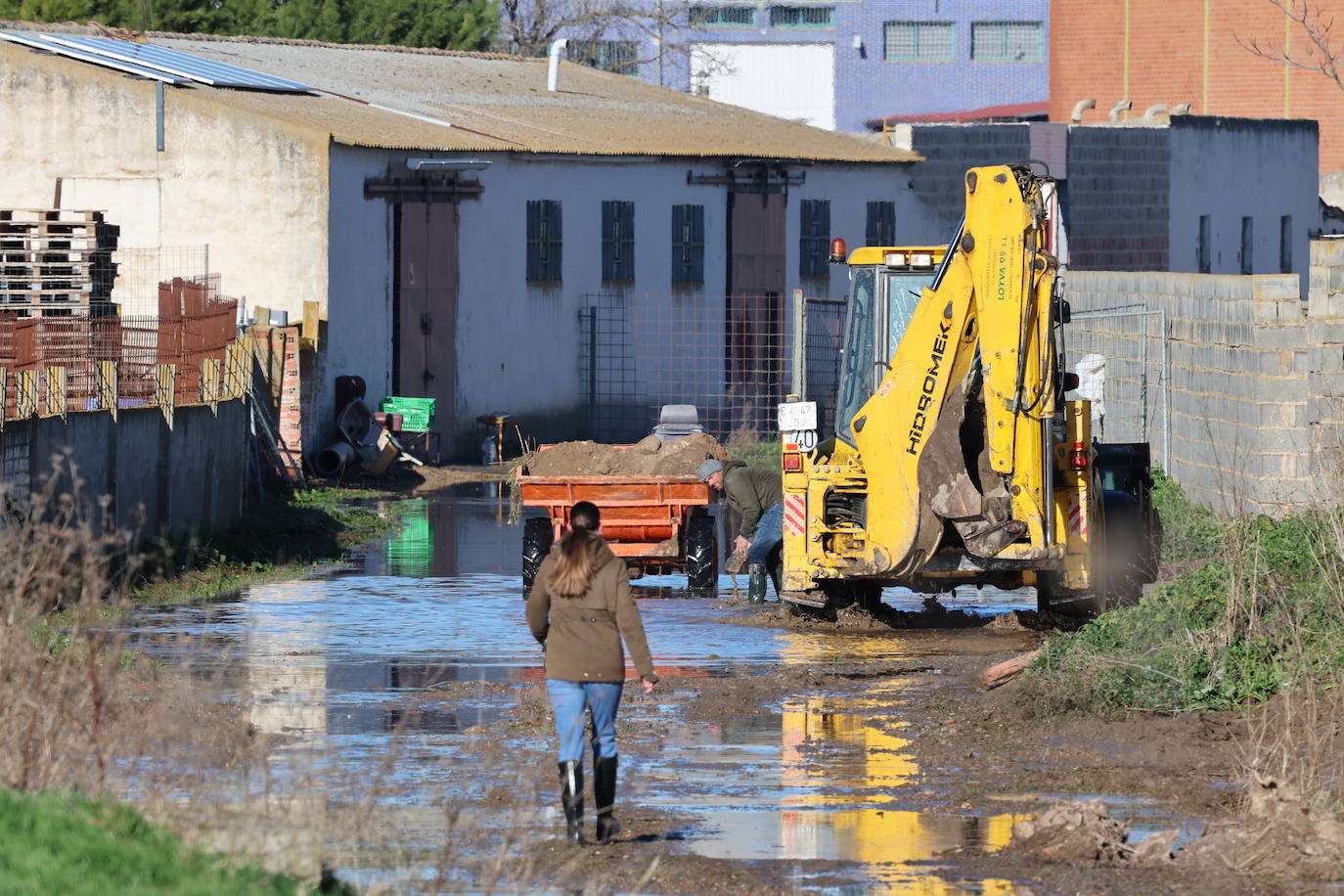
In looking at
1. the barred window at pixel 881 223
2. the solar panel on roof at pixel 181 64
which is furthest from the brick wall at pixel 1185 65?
the solar panel on roof at pixel 181 64

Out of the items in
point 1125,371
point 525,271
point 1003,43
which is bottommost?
point 1125,371

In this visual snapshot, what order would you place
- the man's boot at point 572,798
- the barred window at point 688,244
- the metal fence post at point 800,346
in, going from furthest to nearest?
the barred window at point 688,244 → the metal fence post at point 800,346 → the man's boot at point 572,798

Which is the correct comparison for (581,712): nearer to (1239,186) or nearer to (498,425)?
(498,425)

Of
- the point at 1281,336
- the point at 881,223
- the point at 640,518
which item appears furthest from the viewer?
the point at 881,223

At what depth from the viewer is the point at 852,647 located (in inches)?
645

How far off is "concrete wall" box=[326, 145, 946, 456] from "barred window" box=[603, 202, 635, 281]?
0.40ft

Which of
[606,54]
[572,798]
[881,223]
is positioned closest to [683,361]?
[881,223]

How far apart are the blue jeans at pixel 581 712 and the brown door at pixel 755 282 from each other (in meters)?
27.0

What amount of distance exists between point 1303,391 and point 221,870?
1403 centimetres

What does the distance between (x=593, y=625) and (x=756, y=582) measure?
24.2ft

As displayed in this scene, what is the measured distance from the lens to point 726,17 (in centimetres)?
7981

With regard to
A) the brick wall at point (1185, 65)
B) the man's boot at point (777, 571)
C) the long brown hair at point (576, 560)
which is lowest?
the man's boot at point (777, 571)

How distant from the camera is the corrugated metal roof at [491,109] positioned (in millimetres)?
33719

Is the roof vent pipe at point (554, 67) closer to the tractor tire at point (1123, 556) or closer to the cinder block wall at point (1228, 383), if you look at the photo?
the cinder block wall at point (1228, 383)
